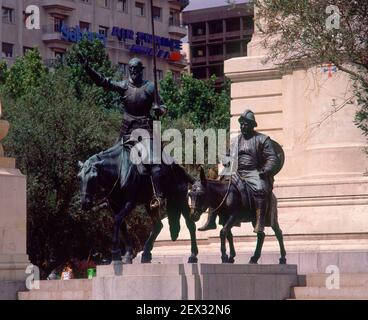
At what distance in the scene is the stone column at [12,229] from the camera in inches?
1129

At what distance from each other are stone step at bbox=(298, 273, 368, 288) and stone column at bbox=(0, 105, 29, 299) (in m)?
5.76

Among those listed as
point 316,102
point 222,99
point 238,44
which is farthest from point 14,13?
point 316,102

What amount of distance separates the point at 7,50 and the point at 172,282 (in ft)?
268

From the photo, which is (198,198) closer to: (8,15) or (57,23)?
(8,15)

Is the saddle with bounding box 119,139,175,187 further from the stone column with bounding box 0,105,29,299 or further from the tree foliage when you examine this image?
the tree foliage

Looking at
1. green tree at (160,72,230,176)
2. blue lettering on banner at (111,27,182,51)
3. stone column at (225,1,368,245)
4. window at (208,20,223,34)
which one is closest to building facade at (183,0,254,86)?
window at (208,20,223,34)

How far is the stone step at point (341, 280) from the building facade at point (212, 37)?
122m

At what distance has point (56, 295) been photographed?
27.6 m

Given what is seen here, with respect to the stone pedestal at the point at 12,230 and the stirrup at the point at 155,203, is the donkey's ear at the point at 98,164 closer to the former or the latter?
the stirrup at the point at 155,203

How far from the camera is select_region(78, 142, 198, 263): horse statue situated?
26.6 metres
